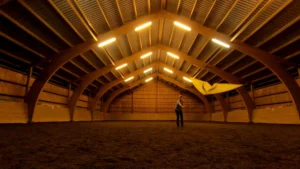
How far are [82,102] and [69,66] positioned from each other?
8.33 meters

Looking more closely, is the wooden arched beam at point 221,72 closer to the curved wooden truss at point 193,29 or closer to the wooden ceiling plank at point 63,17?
the curved wooden truss at point 193,29

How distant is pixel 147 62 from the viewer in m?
26.1

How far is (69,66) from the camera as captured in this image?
19.4 metres

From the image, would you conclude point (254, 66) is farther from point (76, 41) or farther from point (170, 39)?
point (76, 41)

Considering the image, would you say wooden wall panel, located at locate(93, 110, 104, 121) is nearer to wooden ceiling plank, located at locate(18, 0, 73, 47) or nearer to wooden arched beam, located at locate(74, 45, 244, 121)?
wooden arched beam, located at locate(74, 45, 244, 121)

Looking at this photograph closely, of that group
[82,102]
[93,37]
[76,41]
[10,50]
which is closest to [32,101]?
[10,50]

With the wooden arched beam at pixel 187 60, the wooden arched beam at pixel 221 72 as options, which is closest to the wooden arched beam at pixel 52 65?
the wooden arched beam at pixel 187 60

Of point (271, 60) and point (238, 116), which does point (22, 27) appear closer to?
point (271, 60)

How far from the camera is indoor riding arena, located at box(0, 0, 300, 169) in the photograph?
4930 millimetres

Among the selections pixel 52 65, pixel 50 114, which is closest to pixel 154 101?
pixel 50 114

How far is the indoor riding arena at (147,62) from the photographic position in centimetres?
493

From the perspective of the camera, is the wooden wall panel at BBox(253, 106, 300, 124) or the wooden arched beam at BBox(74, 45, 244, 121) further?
the wooden arched beam at BBox(74, 45, 244, 121)

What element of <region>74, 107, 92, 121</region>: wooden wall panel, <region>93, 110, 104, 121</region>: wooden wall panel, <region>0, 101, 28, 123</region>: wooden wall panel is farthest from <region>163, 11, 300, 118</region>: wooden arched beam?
<region>93, 110, 104, 121</region>: wooden wall panel

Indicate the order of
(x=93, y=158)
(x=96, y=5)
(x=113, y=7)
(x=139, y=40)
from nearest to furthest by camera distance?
(x=93, y=158), (x=96, y=5), (x=113, y=7), (x=139, y=40)
